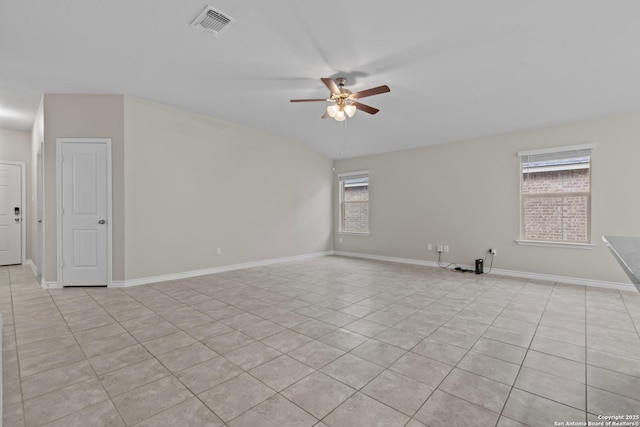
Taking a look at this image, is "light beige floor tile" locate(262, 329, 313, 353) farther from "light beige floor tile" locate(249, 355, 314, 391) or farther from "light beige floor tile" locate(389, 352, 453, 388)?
"light beige floor tile" locate(389, 352, 453, 388)

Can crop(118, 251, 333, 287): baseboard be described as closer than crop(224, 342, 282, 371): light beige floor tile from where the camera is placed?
No

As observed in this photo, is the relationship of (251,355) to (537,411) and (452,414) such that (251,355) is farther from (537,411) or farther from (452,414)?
(537,411)

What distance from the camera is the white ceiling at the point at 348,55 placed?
2.54 metres

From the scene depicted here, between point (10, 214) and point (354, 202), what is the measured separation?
23.1ft

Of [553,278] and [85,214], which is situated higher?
[85,214]

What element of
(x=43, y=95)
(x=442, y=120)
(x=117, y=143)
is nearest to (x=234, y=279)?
(x=117, y=143)

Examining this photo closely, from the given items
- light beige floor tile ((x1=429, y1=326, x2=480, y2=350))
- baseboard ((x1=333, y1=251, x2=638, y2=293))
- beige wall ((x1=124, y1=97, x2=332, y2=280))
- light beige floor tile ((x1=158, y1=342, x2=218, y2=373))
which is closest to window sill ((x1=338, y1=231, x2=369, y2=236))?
beige wall ((x1=124, y1=97, x2=332, y2=280))

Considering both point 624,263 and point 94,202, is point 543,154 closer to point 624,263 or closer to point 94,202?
point 624,263

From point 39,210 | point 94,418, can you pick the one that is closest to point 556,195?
point 94,418

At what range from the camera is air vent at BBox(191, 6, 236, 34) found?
8.44ft

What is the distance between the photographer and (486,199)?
5348mm

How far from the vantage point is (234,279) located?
4.86 m

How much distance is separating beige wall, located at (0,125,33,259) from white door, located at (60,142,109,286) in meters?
2.84

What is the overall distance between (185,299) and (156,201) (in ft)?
5.80
